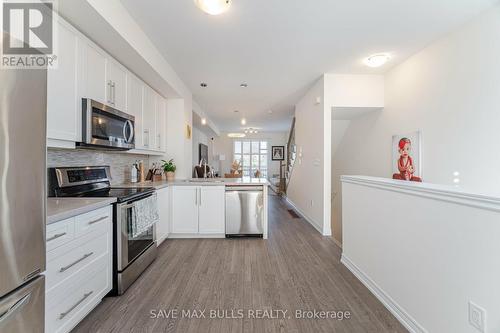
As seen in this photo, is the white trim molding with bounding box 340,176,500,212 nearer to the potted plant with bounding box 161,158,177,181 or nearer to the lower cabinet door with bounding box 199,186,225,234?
the lower cabinet door with bounding box 199,186,225,234

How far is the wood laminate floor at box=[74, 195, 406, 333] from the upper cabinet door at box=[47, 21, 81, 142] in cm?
152

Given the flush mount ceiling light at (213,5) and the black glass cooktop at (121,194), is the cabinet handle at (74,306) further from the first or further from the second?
the flush mount ceiling light at (213,5)

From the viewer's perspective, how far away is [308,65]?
3457 mm

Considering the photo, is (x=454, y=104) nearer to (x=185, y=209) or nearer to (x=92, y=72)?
(x=185, y=209)

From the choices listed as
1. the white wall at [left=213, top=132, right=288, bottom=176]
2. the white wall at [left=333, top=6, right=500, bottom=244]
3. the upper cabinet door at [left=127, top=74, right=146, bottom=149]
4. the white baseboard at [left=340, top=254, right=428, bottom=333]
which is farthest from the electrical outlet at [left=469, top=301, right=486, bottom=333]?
the white wall at [left=213, top=132, right=288, bottom=176]

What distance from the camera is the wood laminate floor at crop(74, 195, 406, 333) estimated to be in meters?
1.65

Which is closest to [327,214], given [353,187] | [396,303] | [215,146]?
[353,187]

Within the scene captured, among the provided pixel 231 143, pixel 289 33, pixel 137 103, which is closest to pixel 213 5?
pixel 289 33

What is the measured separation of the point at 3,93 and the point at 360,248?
284 cm

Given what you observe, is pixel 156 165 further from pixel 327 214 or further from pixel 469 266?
pixel 469 266

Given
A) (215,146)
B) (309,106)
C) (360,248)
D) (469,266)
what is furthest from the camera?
(215,146)

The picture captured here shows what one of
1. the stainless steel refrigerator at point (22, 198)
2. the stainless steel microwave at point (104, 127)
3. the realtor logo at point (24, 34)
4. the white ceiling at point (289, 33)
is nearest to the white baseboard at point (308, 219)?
the white ceiling at point (289, 33)

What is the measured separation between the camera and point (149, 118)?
11.3 feet

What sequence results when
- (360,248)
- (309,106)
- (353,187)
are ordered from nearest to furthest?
1. (360,248)
2. (353,187)
3. (309,106)
